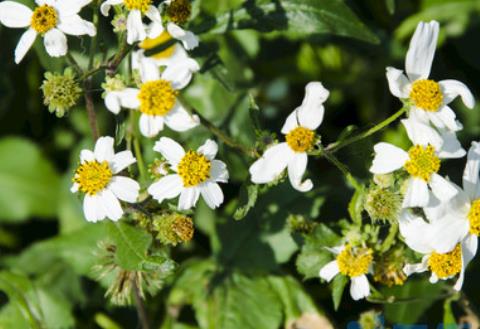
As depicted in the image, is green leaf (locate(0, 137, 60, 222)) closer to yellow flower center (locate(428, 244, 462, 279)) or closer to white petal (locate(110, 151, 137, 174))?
white petal (locate(110, 151, 137, 174))

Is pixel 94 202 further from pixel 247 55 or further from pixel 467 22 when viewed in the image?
pixel 467 22

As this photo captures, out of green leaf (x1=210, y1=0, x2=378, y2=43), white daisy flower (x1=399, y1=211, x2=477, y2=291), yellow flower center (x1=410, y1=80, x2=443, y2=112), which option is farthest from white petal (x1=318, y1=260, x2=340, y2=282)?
green leaf (x1=210, y1=0, x2=378, y2=43)

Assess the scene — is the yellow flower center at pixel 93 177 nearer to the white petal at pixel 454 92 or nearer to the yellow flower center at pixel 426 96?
the yellow flower center at pixel 426 96

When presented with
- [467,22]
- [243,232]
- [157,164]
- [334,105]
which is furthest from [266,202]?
[467,22]

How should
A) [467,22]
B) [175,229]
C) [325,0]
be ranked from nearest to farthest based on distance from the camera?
[175,229], [325,0], [467,22]

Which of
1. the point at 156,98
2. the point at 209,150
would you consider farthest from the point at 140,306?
the point at 156,98

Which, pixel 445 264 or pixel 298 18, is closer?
pixel 445 264

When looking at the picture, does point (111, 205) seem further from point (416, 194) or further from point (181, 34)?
point (416, 194)
